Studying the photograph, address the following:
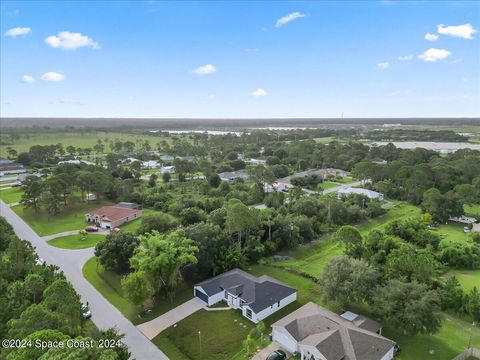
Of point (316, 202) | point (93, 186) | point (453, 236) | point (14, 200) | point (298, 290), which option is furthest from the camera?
point (14, 200)

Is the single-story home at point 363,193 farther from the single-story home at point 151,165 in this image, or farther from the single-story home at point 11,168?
the single-story home at point 11,168

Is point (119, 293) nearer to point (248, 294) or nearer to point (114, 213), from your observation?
point (248, 294)

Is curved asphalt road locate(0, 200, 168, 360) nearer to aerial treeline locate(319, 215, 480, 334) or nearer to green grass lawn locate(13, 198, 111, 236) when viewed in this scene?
green grass lawn locate(13, 198, 111, 236)

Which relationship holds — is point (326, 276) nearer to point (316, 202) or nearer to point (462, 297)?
point (462, 297)

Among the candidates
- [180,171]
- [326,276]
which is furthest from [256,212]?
[180,171]

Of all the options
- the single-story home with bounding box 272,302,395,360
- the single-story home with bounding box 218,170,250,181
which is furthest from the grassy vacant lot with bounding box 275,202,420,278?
the single-story home with bounding box 218,170,250,181

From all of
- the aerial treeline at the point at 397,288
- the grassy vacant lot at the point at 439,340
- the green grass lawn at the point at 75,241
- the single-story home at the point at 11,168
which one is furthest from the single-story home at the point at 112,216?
the single-story home at the point at 11,168

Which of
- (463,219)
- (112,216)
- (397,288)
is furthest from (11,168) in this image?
(463,219)
